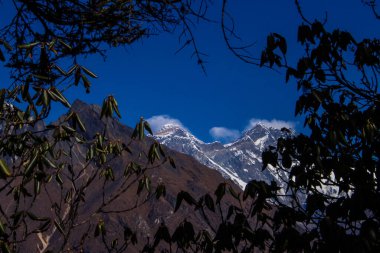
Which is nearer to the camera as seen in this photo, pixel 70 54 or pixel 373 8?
pixel 373 8

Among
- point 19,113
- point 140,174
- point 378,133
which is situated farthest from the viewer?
point 140,174

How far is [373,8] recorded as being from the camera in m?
3.95

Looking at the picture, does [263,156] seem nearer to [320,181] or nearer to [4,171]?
[320,181]

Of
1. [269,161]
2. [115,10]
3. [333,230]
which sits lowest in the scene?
[333,230]

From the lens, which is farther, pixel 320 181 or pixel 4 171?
pixel 320 181

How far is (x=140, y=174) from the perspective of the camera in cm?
511

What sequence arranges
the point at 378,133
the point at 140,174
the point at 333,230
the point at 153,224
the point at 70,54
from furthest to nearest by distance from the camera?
the point at 153,224
the point at 140,174
the point at 70,54
the point at 378,133
the point at 333,230

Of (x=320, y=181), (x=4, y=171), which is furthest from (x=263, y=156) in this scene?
(x=4, y=171)

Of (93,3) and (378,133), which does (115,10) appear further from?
(378,133)

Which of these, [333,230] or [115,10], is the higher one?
[115,10]

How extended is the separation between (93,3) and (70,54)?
2.77 feet

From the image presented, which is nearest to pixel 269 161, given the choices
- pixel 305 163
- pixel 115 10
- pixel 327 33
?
pixel 305 163

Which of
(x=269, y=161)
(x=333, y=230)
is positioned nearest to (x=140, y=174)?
(x=269, y=161)

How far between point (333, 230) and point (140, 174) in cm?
269
